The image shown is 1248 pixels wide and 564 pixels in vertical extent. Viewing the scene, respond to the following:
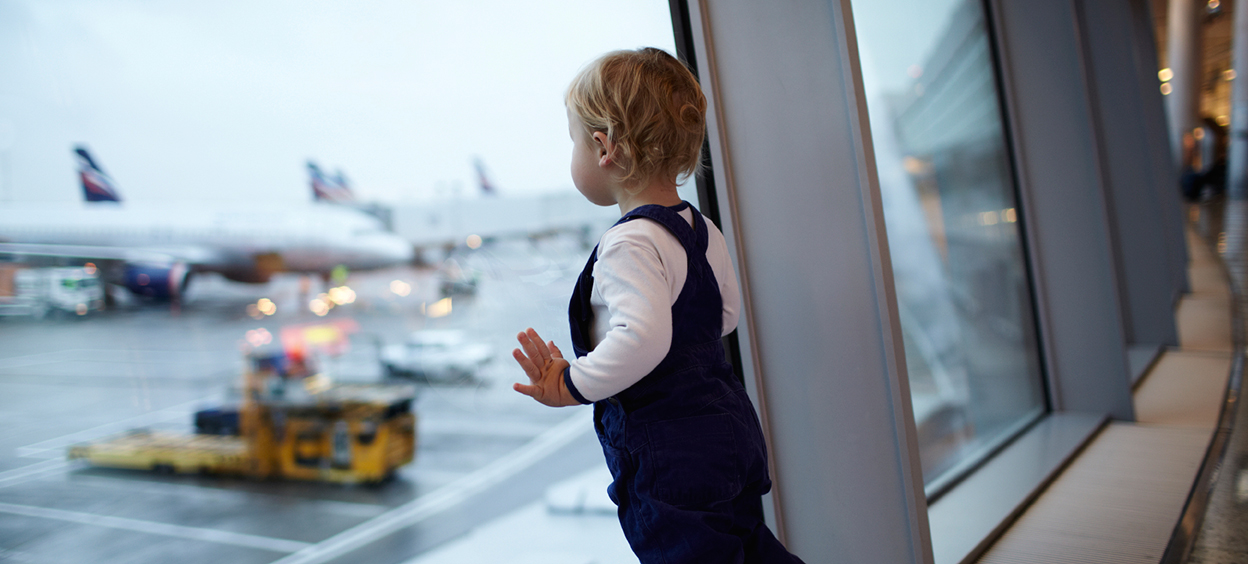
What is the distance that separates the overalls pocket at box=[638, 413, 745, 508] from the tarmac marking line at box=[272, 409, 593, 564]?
548 cm

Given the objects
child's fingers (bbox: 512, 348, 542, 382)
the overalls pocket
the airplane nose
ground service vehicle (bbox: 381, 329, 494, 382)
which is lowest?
ground service vehicle (bbox: 381, 329, 494, 382)

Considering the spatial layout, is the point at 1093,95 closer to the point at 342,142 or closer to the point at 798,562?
the point at 798,562

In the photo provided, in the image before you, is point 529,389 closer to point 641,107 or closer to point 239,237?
point 641,107

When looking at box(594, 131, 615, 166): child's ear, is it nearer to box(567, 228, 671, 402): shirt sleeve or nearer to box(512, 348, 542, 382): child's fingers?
box(567, 228, 671, 402): shirt sleeve

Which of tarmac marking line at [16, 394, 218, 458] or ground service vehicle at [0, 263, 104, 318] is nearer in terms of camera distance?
ground service vehicle at [0, 263, 104, 318]

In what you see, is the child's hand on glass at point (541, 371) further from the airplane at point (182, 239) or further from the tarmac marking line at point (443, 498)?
the tarmac marking line at point (443, 498)

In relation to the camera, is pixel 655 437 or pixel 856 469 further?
pixel 856 469

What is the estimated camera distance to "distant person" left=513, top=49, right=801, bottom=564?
61cm

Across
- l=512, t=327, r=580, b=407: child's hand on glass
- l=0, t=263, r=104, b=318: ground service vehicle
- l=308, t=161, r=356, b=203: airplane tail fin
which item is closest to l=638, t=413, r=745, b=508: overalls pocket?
l=512, t=327, r=580, b=407: child's hand on glass

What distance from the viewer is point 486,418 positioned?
11.7 metres

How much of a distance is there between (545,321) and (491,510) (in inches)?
240

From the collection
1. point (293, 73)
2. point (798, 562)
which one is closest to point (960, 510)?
point (798, 562)

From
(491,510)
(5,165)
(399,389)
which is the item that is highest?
(5,165)

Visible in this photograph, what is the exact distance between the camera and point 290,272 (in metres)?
12.0
